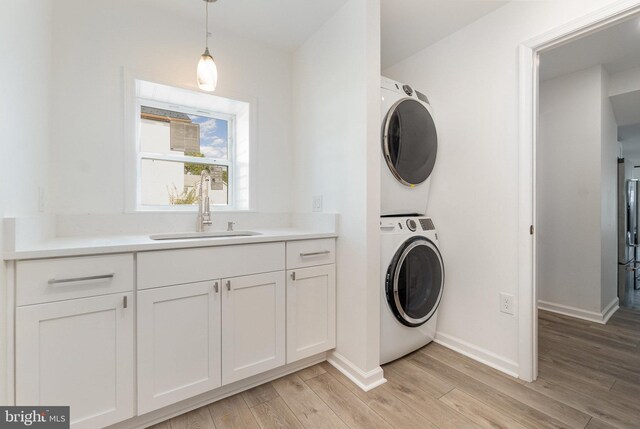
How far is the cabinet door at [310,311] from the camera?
5.61ft

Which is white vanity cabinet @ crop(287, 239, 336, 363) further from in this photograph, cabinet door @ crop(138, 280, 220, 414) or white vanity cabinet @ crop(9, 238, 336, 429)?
cabinet door @ crop(138, 280, 220, 414)

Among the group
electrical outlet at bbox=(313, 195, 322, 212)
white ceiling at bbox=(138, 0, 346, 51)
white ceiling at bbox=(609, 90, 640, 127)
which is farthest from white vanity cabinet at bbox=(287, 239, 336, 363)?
white ceiling at bbox=(609, 90, 640, 127)

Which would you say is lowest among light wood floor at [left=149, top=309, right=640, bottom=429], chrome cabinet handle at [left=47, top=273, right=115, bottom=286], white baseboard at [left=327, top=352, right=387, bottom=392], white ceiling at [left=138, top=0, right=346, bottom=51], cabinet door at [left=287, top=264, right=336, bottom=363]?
light wood floor at [left=149, top=309, right=640, bottom=429]

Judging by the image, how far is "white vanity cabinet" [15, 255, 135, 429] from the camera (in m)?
1.07

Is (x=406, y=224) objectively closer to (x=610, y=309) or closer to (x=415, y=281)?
(x=415, y=281)

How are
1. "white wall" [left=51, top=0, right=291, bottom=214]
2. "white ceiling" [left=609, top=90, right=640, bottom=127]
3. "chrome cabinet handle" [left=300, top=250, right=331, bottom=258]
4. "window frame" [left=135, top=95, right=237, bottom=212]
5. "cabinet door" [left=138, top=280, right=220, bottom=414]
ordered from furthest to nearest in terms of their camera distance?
1. "white ceiling" [left=609, top=90, right=640, bottom=127]
2. "window frame" [left=135, top=95, right=237, bottom=212]
3. "chrome cabinet handle" [left=300, top=250, right=331, bottom=258]
4. "white wall" [left=51, top=0, right=291, bottom=214]
5. "cabinet door" [left=138, top=280, right=220, bottom=414]

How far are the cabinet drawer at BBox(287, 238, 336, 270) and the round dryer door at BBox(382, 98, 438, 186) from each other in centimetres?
67

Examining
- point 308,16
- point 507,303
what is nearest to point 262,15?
point 308,16

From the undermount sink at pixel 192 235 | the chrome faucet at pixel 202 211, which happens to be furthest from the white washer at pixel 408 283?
the chrome faucet at pixel 202 211

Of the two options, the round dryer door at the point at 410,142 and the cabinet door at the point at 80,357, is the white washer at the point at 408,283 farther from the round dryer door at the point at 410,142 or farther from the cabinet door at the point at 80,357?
the cabinet door at the point at 80,357

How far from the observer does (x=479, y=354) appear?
1936mm

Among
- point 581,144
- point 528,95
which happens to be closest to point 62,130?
point 528,95

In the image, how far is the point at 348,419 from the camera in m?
1.38

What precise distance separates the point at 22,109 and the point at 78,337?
3.30 ft
